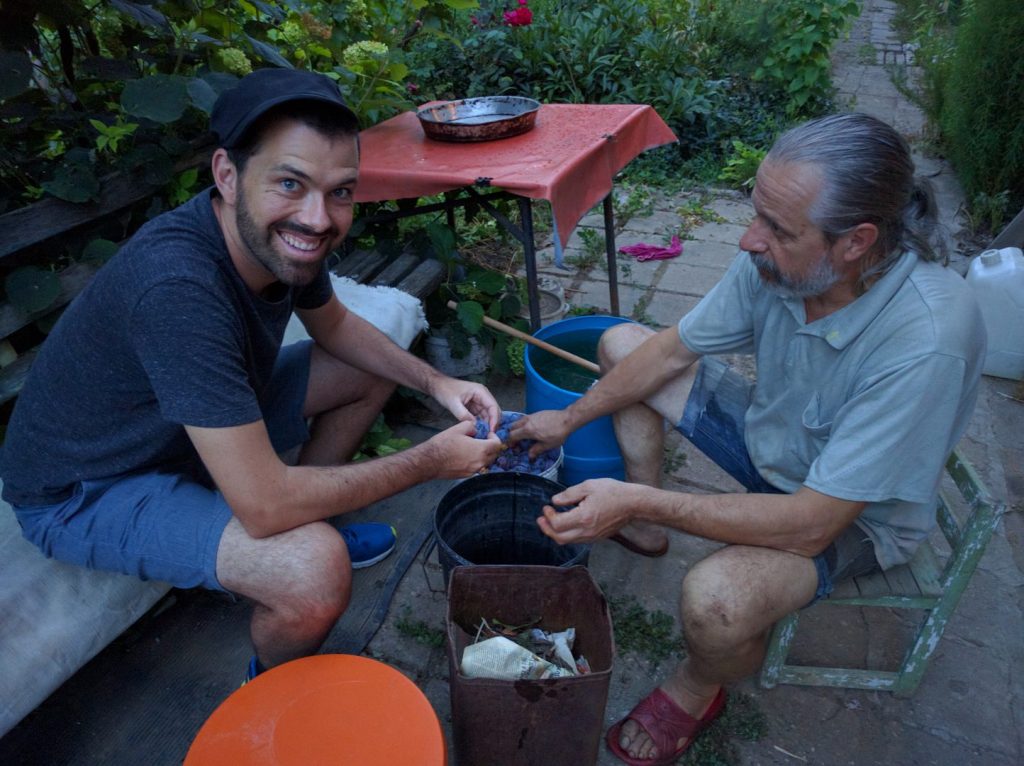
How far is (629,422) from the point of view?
2537 millimetres

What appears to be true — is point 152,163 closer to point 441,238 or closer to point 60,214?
point 60,214

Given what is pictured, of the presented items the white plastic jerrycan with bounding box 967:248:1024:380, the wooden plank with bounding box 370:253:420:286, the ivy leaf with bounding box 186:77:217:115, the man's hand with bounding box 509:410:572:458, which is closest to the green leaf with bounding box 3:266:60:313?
the ivy leaf with bounding box 186:77:217:115

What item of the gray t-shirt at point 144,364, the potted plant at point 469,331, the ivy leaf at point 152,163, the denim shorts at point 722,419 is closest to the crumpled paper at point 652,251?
the potted plant at point 469,331

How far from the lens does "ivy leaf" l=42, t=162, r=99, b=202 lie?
94.0 inches

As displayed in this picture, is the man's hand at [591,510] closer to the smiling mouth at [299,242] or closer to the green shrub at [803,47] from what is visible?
the smiling mouth at [299,242]

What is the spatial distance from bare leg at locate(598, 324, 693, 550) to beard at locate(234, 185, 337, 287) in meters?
1.15

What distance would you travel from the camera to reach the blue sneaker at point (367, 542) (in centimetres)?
264

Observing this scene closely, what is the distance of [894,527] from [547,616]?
39.2 inches

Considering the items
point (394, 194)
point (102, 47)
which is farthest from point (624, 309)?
point (102, 47)

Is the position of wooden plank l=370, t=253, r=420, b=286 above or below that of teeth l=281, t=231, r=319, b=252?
below

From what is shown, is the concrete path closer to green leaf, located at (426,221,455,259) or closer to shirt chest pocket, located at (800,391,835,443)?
shirt chest pocket, located at (800,391,835,443)

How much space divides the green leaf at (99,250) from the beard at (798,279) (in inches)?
85.6

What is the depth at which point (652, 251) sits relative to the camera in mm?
4969

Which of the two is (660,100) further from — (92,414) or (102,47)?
(92,414)
